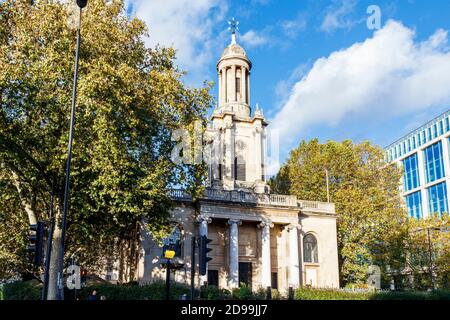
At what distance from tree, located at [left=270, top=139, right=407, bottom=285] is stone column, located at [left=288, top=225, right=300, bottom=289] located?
6.60 meters

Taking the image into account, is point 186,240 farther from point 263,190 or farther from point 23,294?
point 23,294

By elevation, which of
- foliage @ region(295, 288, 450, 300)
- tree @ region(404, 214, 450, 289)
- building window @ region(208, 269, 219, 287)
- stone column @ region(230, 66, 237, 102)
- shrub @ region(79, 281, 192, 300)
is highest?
stone column @ region(230, 66, 237, 102)

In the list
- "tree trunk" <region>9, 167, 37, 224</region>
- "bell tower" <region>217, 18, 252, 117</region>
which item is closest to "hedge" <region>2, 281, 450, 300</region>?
"tree trunk" <region>9, 167, 37, 224</region>

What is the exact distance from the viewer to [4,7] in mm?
25156

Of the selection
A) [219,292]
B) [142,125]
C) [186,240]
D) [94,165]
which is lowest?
[219,292]

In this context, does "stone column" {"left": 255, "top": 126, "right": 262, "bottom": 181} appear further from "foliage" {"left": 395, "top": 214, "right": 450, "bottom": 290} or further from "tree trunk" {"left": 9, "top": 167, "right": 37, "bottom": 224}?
"tree trunk" {"left": 9, "top": 167, "right": 37, "bottom": 224}

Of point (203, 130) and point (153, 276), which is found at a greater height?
point (203, 130)

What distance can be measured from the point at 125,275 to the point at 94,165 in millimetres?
19428

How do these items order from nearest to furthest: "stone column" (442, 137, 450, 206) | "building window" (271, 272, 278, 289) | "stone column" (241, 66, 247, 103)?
"building window" (271, 272, 278, 289) → "stone column" (241, 66, 247, 103) → "stone column" (442, 137, 450, 206)

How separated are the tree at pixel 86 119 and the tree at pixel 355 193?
916 inches

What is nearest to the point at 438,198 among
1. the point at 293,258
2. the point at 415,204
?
the point at 415,204

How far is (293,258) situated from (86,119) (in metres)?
24.3

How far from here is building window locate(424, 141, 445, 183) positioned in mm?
66475
